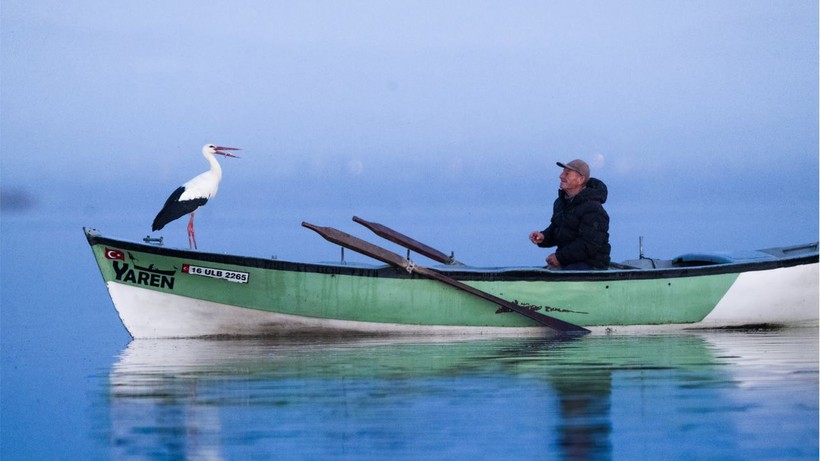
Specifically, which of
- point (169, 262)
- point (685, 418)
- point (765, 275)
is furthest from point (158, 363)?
point (765, 275)

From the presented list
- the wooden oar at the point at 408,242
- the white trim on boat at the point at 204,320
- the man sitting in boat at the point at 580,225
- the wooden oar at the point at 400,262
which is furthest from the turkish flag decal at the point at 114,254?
the man sitting in boat at the point at 580,225

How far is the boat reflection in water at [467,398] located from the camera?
704 centimetres

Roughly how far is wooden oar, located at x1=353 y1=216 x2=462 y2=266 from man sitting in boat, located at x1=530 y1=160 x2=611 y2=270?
1.12 meters

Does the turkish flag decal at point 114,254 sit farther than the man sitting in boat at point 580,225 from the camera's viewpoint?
No

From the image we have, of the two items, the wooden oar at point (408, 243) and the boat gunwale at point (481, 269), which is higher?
the wooden oar at point (408, 243)

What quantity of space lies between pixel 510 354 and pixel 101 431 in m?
4.18

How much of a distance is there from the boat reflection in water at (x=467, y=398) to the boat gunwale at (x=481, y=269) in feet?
1.97

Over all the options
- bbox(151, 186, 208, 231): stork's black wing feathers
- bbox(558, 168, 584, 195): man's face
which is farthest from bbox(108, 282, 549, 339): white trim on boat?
bbox(558, 168, 584, 195): man's face

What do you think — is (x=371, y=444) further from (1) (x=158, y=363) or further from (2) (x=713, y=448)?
(1) (x=158, y=363)

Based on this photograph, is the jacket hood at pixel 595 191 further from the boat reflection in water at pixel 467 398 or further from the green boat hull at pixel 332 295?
the boat reflection in water at pixel 467 398

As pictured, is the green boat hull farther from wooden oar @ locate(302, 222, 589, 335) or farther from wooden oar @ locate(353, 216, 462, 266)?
wooden oar @ locate(353, 216, 462, 266)

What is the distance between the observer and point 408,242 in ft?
42.5

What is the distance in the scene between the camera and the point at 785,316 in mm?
12688

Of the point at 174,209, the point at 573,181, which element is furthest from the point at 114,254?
the point at 573,181
